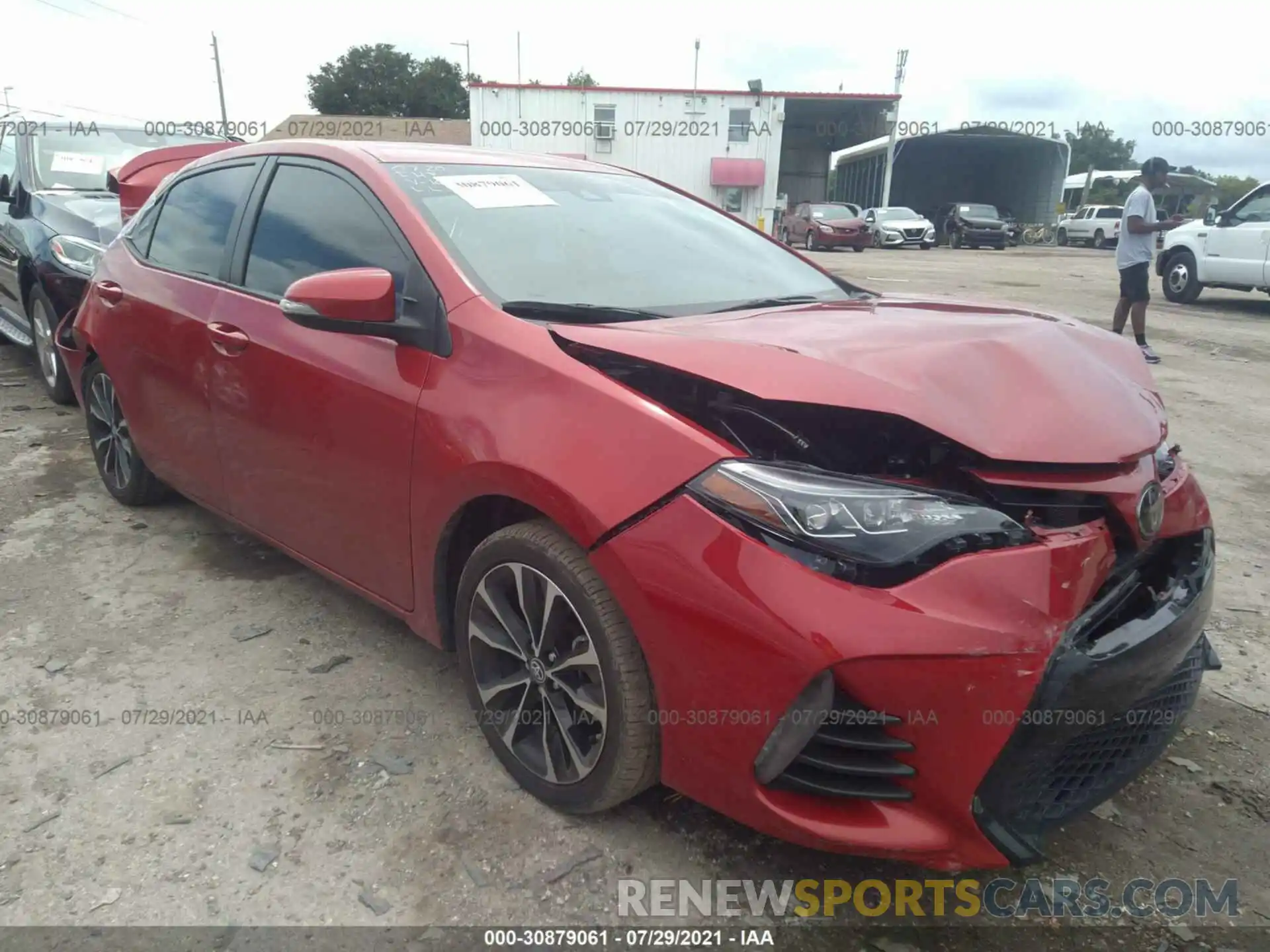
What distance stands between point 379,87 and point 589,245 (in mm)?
65323

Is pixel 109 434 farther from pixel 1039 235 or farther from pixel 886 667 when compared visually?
pixel 1039 235

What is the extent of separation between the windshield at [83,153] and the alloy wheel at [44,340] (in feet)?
4.28

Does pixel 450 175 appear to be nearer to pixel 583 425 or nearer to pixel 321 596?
pixel 583 425

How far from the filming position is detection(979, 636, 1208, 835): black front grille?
1.59 m

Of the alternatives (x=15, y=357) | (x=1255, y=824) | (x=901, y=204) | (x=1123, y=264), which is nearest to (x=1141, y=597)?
(x=1255, y=824)

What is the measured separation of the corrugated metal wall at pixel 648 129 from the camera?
32156mm

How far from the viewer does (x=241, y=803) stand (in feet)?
7.09

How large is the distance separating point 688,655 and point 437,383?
956 mm

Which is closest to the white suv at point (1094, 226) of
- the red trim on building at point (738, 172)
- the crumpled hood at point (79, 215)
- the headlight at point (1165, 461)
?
the red trim on building at point (738, 172)

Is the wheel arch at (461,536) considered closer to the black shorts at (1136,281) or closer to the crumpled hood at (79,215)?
the crumpled hood at (79,215)

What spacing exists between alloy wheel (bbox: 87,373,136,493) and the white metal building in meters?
29.6

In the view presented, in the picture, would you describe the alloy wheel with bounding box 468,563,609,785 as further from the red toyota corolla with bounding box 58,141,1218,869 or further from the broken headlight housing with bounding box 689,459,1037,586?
the broken headlight housing with bounding box 689,459,1037,586

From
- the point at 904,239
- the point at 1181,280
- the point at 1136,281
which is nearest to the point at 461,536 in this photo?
the point at 1136,281

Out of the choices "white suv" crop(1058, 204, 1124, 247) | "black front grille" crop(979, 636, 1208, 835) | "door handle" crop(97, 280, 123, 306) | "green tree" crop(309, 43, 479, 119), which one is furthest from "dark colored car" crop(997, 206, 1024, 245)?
"green tree" crop(309, 43, 479, 119)
